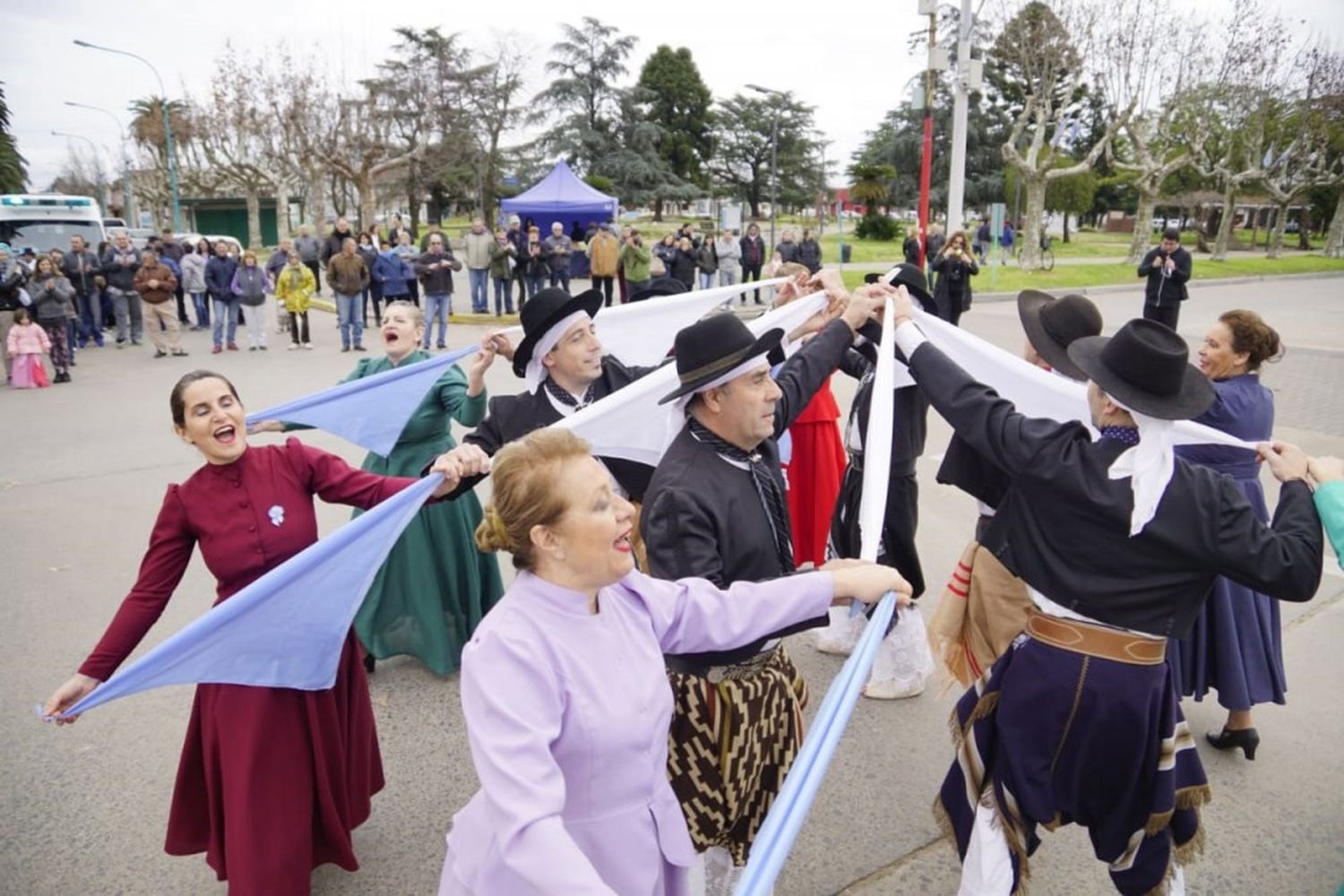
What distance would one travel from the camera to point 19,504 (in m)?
7.96

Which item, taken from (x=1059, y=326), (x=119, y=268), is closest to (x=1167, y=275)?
(x=1059, y=326)

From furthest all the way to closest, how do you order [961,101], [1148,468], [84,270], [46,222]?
[46,222] → [961,101] → [84,270] → [1148,468]

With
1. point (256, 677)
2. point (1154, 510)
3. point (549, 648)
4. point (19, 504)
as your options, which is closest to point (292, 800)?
point (256, 677)

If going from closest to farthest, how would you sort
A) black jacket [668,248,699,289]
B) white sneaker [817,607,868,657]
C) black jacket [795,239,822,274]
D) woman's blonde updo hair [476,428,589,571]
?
woman's blonde updo hair [476,428,589,571] → white sneaker [817,607,868,657] → black jacket [795,239,822,274] → black jacket [668,248,699,289]

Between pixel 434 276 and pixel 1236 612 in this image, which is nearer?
pixel 1236 612

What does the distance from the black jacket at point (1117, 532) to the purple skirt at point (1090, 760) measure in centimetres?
20

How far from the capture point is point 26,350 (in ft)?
42.8

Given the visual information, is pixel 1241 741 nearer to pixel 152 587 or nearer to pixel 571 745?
pixel 571 745

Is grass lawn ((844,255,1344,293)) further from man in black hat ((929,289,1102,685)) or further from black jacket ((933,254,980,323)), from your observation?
man in black hat ((929,289,1102,685))

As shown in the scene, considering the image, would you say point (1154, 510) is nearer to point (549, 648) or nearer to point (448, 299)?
point (549, 648)

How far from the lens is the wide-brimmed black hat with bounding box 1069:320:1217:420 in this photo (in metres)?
2.38

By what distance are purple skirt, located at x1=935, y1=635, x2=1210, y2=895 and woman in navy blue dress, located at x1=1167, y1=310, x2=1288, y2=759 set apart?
49.2 inches

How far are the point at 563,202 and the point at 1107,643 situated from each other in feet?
84.0

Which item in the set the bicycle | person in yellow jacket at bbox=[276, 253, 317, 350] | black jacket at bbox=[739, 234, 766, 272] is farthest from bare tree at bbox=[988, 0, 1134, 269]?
person in yellow jacket at bbox=[276, 253, 317, 350]
